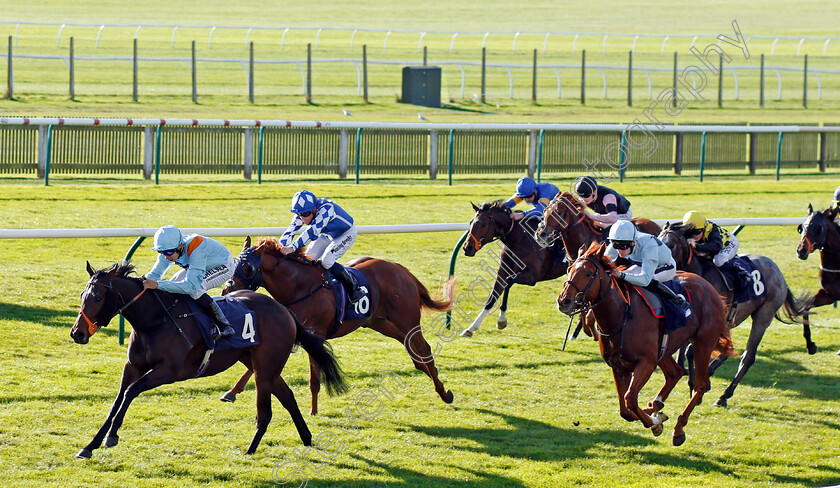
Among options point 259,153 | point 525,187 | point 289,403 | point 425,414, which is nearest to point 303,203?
point 289,403

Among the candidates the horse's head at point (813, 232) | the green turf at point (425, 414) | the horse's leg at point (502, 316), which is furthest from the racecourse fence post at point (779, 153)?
the horse's leg at point (502, 316)

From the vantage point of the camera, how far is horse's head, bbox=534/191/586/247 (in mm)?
8344

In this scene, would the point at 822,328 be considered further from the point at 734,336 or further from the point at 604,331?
the point at 604,331

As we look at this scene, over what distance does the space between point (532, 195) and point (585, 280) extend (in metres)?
3.39

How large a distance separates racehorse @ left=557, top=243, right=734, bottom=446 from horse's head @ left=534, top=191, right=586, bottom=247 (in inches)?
63.2

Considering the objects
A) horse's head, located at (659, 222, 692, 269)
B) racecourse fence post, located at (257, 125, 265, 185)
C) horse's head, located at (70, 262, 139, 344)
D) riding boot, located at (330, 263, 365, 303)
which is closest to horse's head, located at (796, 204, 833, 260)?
horse's head, located at (659, 222, 692, 269)

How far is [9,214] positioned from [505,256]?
5815mm

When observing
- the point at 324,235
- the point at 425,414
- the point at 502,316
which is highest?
the point at 324,235

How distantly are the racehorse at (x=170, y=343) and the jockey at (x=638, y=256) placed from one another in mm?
1949

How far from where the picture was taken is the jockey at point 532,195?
9336 mm

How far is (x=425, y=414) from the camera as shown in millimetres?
7086

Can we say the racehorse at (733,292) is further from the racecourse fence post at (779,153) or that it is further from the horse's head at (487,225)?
the racecourse fence post at (779,153)

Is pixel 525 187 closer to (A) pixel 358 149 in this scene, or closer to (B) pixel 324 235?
(B) pixel 324 235

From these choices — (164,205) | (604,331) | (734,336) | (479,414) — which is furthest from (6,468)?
(164,205)
